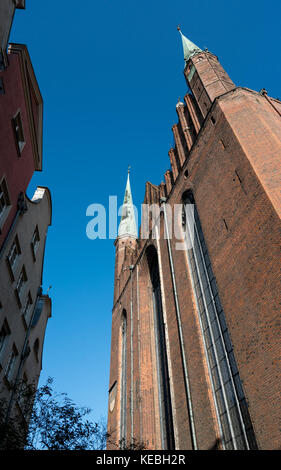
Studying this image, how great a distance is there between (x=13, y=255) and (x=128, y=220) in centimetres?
2207

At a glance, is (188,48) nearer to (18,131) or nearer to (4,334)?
(18,131)

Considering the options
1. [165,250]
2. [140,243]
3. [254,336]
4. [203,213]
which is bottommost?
[254,336]

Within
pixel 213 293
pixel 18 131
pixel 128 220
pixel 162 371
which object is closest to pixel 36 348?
pixel 162 371

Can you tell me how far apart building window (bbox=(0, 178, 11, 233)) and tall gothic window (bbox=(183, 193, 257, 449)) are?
734 centimetres

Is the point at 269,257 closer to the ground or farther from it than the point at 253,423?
farther from it

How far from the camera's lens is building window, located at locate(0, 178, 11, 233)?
11062mm

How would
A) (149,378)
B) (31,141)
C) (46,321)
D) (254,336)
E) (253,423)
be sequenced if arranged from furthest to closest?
(46,321)
(149,378)
(31,141)
(254,336)
(253,423)

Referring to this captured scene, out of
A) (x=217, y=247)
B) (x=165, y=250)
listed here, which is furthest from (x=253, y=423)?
(x=165, y=250)

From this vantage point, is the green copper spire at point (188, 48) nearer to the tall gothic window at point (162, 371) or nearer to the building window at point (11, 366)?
the tall gothic window at point (162, 371)

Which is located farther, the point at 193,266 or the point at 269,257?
the point at 193,266

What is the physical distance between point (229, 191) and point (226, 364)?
5.55m

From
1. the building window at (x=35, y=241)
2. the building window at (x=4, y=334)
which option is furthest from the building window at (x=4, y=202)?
the building window at (x=4, y=334)

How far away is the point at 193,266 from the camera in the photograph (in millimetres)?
13875

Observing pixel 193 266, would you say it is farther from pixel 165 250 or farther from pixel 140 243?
pixel 140 243
